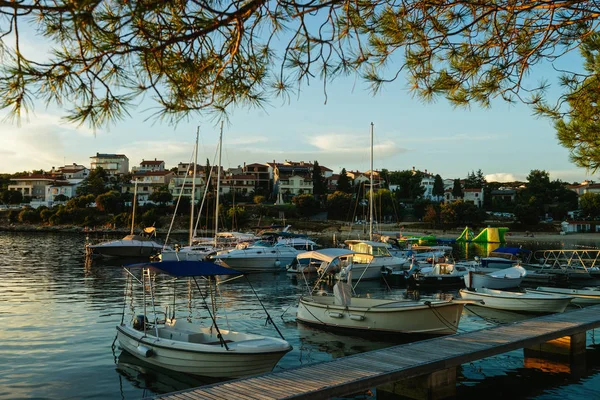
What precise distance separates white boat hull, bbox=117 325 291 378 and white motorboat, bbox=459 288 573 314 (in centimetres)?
1094

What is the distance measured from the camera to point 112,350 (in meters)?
15.5

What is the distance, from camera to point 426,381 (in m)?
10.5

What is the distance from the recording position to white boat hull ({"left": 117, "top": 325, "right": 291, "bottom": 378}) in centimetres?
1178

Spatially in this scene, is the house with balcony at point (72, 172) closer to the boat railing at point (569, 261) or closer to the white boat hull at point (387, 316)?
the boat railing at point (569, 261)

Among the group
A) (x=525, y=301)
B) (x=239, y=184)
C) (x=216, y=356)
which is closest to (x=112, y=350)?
(x=216, y=356)

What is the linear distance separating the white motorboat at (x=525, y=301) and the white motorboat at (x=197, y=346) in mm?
10942

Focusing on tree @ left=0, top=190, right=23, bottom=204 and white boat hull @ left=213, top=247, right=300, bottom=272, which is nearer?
white boat hull @ left=213, top=247, right=300, bottom=272

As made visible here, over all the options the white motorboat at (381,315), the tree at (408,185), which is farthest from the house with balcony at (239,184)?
the white motorboat at (381,315)

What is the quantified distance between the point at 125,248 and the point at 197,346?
39.1 meters

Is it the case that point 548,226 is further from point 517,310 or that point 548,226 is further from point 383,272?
point 517,310

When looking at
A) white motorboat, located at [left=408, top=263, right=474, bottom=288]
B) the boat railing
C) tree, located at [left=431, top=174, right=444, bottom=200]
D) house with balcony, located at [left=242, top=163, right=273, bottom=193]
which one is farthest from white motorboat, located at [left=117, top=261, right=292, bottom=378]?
tree, located at [left=431, top=174, right=444, bottom=200]

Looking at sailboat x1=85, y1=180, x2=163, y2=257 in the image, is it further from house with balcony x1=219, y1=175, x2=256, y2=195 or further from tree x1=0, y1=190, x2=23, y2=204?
tree x1=0, y1=190, x2=23, y2=204

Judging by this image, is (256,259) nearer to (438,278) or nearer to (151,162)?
(438,278)

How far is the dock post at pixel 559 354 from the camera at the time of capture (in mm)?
13555
